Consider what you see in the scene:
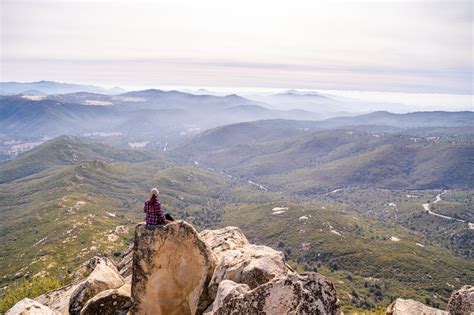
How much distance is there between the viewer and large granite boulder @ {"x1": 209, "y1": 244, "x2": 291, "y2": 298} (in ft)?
81.1

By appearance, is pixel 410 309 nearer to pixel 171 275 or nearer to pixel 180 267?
pixel 180 267

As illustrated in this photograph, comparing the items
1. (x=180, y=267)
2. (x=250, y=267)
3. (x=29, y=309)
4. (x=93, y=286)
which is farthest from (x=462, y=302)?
(x=29, y=309)

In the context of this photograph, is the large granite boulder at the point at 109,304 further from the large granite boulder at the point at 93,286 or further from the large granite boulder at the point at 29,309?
the large granite boulder at the point at 29,309

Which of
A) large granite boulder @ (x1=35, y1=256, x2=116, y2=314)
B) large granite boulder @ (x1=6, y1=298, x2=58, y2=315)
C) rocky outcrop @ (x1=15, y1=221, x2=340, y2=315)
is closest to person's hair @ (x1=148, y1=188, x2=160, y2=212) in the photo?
rocky outcrop @ (x1=15, y1=221, x2=340, y2=315)

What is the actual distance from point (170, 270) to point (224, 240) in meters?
9.79

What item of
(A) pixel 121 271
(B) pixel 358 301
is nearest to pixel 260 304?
(A) pixel 121 271

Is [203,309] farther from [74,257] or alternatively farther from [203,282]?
[74,257]

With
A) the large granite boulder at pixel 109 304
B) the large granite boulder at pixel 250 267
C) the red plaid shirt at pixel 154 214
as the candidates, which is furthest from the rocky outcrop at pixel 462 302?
the large granite boulder at pixel 109 304

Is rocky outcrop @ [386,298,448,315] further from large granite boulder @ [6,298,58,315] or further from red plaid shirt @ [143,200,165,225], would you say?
large granite boulder @ [6,298,58,315]

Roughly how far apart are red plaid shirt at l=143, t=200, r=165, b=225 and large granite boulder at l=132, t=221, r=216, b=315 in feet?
2.09

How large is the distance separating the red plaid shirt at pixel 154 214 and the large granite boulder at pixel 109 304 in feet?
20.5

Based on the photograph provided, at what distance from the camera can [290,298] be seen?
2022cm

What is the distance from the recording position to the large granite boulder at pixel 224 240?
36259 millimetres

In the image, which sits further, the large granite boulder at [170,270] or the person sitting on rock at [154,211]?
the person sitting on rock at [154,211]
